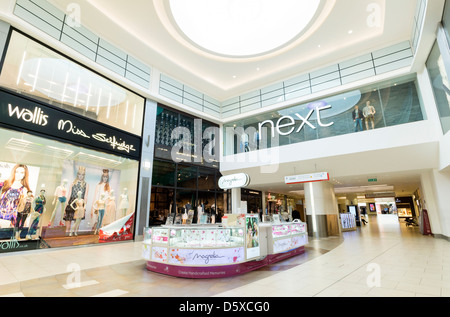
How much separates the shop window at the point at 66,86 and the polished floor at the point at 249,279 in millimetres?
4908

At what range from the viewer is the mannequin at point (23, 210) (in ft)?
20.4

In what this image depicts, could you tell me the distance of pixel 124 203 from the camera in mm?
8898

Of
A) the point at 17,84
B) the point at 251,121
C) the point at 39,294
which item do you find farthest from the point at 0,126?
the point at 251,121

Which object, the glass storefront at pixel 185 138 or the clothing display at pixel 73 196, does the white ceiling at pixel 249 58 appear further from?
the clothing display at pixel 73 196

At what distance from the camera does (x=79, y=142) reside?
7.68 metres

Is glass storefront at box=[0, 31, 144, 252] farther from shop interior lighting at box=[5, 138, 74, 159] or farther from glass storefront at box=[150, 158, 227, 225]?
glass storefront at box=[150, 158, 227, 225]

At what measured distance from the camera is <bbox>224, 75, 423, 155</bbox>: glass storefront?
838 centimetres

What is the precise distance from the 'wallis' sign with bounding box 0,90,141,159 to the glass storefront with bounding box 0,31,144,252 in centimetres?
2

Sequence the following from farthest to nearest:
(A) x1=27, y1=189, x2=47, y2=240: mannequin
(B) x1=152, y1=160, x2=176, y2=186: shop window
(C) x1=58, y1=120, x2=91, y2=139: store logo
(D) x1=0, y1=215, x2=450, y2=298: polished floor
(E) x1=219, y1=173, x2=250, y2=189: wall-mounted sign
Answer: (B) x1=152, y1=160, x2=176, y2=186: shop window → (C) x1=58, y1=120, x2=91, y2=139: store logo → (A) x1=27, y1=189, x2=47, y2=240: mannequin → (E) x1=219, y1=173, x2=250, y2=189: wall-mounted sign → (D) x1=0, y1=215, x2=450, y2=298: polished floor

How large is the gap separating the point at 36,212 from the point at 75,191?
4.06ft

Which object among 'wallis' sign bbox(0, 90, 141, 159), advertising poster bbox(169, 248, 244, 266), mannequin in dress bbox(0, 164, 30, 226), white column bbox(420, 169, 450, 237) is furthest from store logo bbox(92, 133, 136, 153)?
white column bbox(420, 169, 450, 237)

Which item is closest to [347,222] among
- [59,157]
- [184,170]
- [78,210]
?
[184,170]

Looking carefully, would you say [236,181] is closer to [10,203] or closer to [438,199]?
[10,203]

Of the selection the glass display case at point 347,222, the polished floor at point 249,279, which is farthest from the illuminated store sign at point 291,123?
the glass display case at point 347,222
